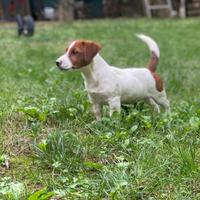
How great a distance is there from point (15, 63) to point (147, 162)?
4.59 m

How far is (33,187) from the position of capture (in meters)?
3.01

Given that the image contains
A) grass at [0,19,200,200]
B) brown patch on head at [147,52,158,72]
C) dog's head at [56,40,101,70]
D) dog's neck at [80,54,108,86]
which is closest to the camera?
grass at [0,19,200,200]

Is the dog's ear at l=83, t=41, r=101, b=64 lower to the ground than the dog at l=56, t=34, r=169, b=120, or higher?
higher

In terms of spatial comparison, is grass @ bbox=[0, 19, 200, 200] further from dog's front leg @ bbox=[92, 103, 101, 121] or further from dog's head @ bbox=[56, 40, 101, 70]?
dog's head @ bbox=[56, 40, 101, 70]

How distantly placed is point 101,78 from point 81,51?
0.29 m

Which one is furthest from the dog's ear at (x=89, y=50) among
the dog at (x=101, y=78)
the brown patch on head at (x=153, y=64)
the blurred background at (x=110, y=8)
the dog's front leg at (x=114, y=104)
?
the blurred background at (x=110, y=8)

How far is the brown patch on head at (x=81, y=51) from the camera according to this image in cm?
429

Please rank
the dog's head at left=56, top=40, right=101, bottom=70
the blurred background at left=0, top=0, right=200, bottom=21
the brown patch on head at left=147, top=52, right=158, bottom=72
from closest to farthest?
the dog's head at left=56, top=40, right=101, bottom=70 < the brown patch on head at left=147, top=52, right=158, bottom=72 < the blurred background at left=0, top=0, right=200, bottom=21

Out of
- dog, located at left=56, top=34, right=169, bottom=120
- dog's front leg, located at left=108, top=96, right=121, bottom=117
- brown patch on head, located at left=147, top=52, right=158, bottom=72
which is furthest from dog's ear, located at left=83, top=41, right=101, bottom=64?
brown patch on head, located at left=147, top=52, right=158, bottom=72

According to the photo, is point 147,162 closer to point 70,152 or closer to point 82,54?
point 70,152

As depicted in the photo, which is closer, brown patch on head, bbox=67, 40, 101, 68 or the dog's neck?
brown patch on head, bbox=67, 40, 101, 68

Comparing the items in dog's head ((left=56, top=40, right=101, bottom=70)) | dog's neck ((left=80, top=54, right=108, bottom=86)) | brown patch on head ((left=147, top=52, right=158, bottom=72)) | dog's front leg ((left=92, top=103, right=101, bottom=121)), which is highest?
dog's head ((left=56, top=40, right=101, bottom=70))

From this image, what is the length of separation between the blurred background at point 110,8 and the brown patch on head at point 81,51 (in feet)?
50.0

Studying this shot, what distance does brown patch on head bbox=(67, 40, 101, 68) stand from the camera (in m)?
4.29
